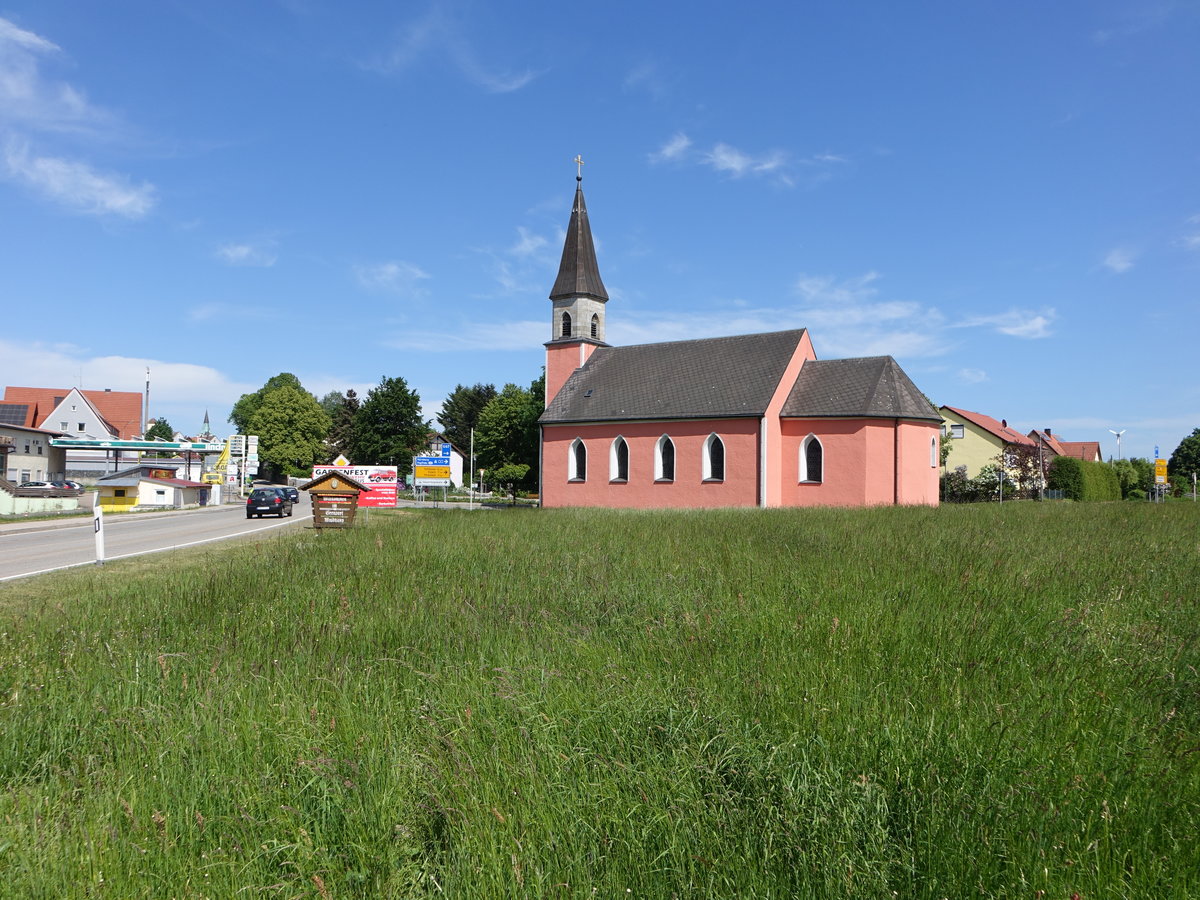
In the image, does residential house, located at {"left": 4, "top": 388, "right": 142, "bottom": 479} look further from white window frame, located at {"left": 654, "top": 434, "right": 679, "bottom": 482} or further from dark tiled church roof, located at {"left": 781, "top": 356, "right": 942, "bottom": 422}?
dark tiled church roof, located at {"left": 781, "top": 356, "right": 942, "bottom": 422}

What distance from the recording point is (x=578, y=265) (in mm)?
42000

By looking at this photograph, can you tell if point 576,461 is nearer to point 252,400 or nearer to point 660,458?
point 660,458

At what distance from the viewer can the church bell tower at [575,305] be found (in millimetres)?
41969

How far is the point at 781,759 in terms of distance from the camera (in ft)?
11.1

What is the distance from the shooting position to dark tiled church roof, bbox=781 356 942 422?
33.1 meters

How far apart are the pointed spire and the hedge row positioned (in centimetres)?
3426

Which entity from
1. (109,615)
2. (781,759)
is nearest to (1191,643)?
Result: (781,759)

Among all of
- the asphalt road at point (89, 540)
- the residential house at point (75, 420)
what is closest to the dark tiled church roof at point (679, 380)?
the asphalt road at point (89, 540)

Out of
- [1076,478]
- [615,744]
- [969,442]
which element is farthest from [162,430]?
[615,744]

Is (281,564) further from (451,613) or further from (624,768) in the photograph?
(624,768)

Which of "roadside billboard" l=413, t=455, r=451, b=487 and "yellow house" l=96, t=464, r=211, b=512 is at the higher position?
"roadside billboard" l=413, t=455, r=451, b=487

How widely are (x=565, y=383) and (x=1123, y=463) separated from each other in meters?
58.2

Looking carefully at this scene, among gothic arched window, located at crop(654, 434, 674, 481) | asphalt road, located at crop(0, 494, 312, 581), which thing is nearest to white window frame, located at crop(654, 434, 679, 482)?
gothic arched window, located at crop(654, 434, 674, 481)

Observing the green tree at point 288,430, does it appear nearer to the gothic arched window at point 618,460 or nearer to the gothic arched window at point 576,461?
the gothic arched window at point 576,461
